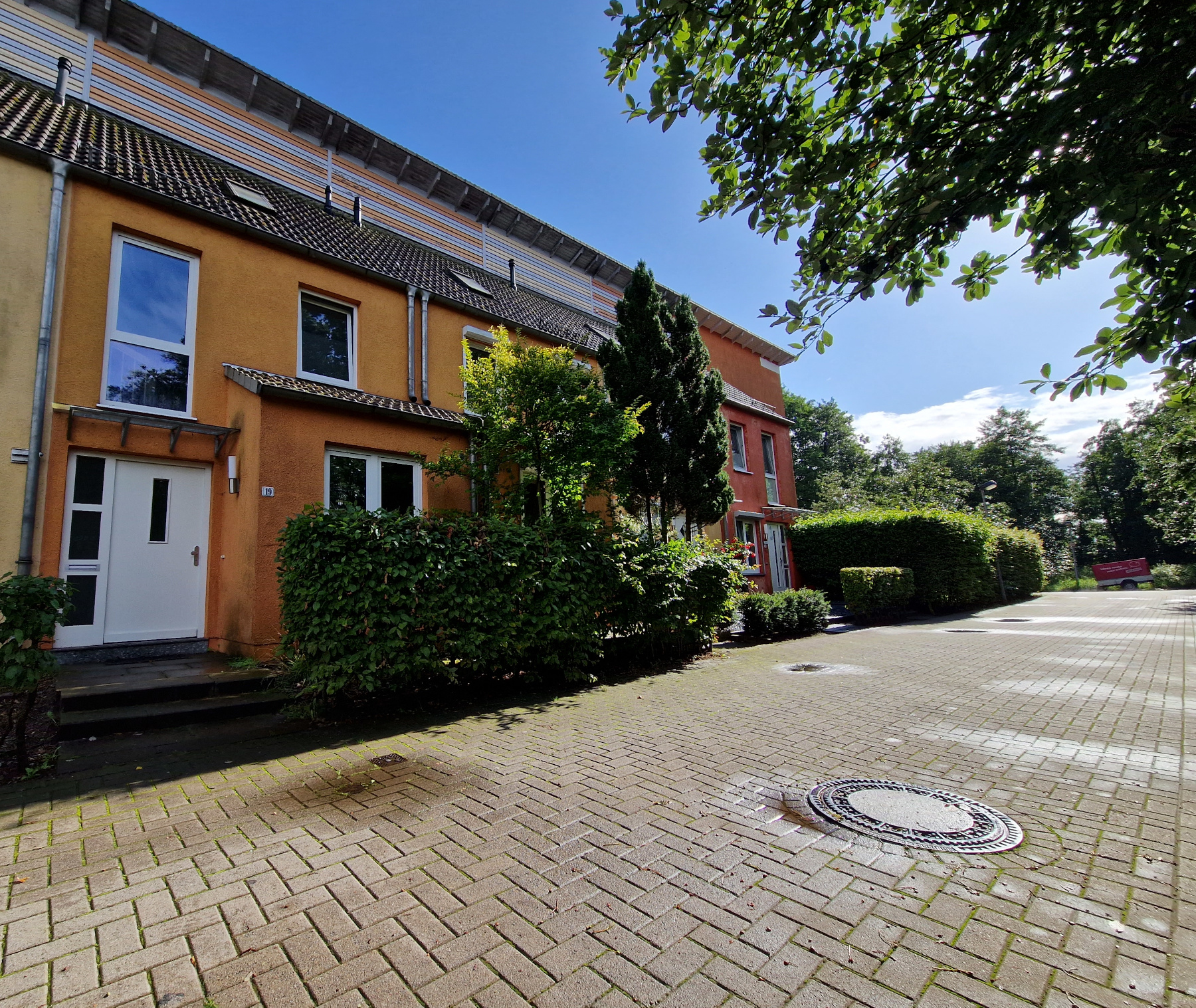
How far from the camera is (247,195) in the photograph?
10445 millimetres

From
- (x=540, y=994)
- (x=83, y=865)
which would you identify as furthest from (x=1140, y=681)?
(x=83, y=865)

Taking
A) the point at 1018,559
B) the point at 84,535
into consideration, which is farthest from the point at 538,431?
the point at 1018,559

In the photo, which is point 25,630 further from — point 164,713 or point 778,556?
point 778,556

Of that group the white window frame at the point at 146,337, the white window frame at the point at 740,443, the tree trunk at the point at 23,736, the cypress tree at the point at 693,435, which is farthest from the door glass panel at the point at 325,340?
the white window frame at the point at 740,443

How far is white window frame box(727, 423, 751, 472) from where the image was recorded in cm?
1892

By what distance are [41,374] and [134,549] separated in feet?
7.80

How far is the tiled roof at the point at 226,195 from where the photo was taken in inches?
321

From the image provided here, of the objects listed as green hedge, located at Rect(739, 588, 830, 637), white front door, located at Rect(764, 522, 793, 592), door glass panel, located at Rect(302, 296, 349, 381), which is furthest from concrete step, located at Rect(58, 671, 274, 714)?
white front door, located at Rect(764, 522, 793, 592)

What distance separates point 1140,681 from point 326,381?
12500mm

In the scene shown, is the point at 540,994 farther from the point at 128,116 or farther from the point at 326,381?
the point at 128,116

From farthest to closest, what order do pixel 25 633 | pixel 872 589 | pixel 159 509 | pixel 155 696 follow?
pixel 872 589
pixel 159 509
pixel 155 696
pixel 25 633

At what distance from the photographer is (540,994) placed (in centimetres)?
191

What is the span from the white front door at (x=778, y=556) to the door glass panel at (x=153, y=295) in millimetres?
16820

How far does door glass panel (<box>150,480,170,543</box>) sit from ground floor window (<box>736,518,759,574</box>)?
1457 centimetres
